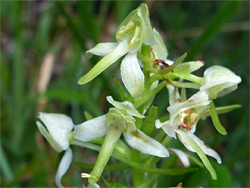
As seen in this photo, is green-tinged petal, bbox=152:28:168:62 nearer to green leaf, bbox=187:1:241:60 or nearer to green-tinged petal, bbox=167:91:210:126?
green-tinged petal, bbox=167:91:210:126

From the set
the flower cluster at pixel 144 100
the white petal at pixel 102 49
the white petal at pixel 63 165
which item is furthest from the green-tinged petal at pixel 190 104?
the white petal at pixel 63 165

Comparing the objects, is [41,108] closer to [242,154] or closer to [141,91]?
[242,154]

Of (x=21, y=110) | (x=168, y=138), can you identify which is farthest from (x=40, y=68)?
(x=168, y=138)


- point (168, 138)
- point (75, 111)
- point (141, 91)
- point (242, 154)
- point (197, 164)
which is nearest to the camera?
point (141, 91)

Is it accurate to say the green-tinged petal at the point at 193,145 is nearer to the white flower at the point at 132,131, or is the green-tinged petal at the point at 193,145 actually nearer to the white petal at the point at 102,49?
the white flower at the point at 132,131

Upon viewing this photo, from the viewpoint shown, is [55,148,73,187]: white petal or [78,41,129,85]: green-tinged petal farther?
[55,148,73,187]: white petal

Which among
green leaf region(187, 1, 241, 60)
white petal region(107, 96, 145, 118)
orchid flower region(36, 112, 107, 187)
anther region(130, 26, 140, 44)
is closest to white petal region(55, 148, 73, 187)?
orchid flower region(36, 112, 107, 187)
